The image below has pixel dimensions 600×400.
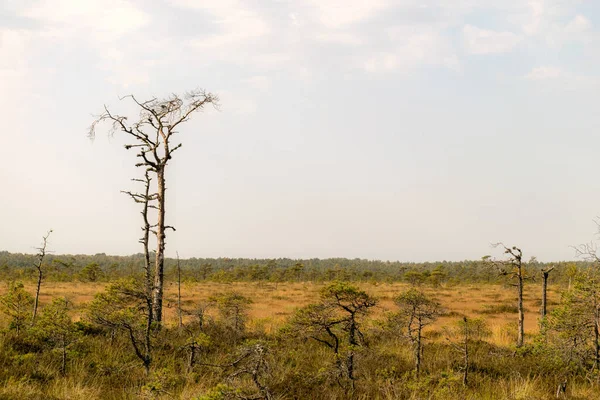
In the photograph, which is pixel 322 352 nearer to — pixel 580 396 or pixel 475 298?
pixel 580 396

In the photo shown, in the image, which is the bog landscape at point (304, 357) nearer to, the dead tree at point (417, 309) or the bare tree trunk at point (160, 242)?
the dead tree at point (417, 309)

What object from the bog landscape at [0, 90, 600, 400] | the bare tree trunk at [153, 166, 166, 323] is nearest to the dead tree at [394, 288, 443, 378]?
the bog landscape at [0, 90, 600, 400]

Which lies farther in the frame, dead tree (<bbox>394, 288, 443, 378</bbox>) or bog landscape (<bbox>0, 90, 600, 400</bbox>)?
dead tree (<bbox>394, 288, 443, 378</bbox>)

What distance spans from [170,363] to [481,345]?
8.88 metres

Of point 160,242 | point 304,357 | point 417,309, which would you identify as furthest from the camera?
point 160,242

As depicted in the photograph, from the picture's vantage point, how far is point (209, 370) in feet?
28.3

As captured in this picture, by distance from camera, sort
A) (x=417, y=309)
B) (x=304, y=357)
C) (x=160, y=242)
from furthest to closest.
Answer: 1. (x=160, y=242)
2. (x=304, y=357)
3. (x=417, y=309)

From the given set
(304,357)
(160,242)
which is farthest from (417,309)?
(160,242)

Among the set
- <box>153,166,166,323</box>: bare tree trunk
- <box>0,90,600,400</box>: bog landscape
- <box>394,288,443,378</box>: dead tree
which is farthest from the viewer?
<box>153,166,166,323</box>: bare tree trunk

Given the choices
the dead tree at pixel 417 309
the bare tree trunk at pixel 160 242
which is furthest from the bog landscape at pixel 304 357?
the bare tree trunk at pixel 160 242

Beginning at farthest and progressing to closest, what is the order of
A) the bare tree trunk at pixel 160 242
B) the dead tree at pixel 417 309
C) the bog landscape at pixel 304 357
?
the bare tree trunk at pixel 160 242 < the dead tree at pixel 417 309 < the bog landscape at pixel 304 357

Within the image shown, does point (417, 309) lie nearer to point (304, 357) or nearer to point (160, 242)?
point (304, 357)

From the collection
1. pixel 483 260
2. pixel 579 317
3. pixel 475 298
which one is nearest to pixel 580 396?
pixel 579 317

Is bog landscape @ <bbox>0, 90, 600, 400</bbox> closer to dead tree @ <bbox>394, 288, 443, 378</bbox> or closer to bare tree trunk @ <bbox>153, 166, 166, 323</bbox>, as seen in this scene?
dead tree @ <bbox>394, 288, 443, 378</bbox>
